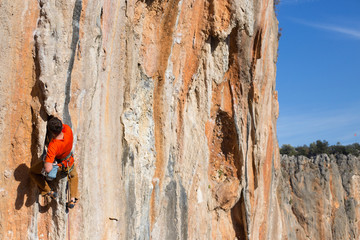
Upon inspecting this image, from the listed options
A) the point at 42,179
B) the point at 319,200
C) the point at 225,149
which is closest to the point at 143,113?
the point at 42,179

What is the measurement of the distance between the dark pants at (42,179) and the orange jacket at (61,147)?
0.16 m

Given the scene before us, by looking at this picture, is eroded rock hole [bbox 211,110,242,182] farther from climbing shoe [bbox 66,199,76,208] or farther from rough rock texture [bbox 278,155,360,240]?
rough rock texture [bbox 278,155,360,240]

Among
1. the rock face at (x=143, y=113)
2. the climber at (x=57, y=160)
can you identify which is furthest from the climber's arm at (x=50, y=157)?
the rock face at (x=143, y=113)

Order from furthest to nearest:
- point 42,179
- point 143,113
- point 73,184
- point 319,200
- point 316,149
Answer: point 316,149
point 319,200
point 143,113
point 73,184
point 42,179

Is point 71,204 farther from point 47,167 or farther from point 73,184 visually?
point 47,167

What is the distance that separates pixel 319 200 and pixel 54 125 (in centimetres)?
2060

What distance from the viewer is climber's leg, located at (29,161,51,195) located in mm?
4906

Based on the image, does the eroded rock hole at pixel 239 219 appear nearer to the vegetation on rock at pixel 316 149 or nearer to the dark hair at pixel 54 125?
the dark hair at pixel 54 125

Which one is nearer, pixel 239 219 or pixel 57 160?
pixel 57 160

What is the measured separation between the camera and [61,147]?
488 cm

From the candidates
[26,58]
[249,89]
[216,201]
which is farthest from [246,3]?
[26,58]

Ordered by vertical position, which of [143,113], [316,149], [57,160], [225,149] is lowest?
[57,160]

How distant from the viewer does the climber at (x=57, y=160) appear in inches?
188

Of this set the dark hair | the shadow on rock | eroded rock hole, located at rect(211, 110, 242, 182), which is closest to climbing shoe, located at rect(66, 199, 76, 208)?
the shadow on rock
